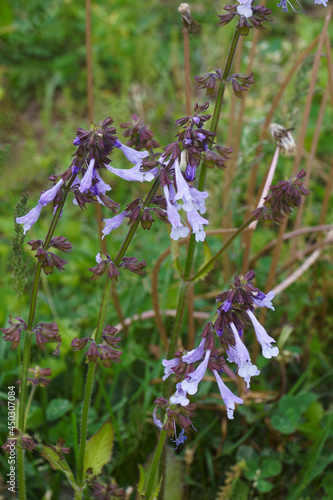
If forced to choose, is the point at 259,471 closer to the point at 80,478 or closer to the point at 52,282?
the point at 80,478

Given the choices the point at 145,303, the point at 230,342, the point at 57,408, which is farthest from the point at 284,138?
the point at 57,408

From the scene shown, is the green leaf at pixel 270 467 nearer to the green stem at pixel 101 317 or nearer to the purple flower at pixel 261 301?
the green stem at pixel 101 317

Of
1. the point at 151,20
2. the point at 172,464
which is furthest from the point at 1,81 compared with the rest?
the point at 172,464

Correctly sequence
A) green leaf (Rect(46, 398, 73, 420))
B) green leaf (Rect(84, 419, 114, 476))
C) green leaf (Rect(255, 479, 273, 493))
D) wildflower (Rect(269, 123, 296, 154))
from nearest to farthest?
green leaf (Rect(84, 419, 114, 476)), wildflower (Rect(269, 123, 296, 154)), green leaf (Rect(255, 479, 273, 493)), green leaf (Rect(46, 398, 73, 420))

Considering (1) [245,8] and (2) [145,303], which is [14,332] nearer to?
(1) [245,8]

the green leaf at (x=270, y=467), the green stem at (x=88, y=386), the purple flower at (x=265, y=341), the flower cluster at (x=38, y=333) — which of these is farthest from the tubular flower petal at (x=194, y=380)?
the green leaf at (x=270, y=467)

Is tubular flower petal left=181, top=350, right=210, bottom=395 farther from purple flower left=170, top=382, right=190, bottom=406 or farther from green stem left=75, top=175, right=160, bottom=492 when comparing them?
green stem left=75, top=175, right=160, bottom=492

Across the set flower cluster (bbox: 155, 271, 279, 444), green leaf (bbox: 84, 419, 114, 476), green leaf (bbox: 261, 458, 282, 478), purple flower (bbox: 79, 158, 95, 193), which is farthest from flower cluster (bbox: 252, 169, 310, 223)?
green leaf (bbox: 261, 458, 282, 478)
